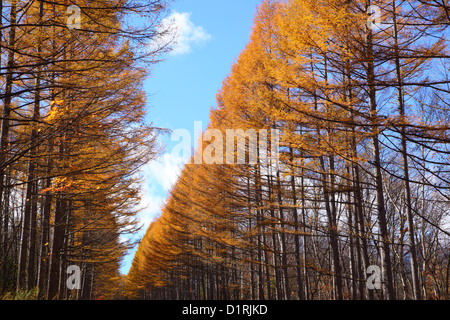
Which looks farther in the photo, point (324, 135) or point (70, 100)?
point (324, 135)

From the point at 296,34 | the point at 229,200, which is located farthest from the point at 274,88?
the point at 296,34

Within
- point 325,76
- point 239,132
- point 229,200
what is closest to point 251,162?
point 239,132

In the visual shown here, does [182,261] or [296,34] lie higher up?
[296,34]

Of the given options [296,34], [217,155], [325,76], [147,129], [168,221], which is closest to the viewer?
[296,34]

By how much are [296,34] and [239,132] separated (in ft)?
16.8

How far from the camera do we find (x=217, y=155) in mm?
12789
